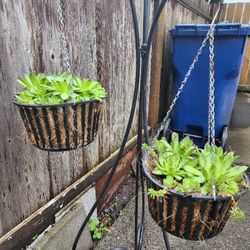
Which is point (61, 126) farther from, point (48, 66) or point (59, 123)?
point (48, 66)

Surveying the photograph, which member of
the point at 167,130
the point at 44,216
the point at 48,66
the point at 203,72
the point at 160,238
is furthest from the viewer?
the point at 167,130

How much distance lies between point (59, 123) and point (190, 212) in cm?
53

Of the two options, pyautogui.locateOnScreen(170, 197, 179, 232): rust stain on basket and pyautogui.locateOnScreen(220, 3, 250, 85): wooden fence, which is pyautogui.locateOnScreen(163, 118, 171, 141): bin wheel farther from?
pyautogui.locateOnScreen(220, 3, 250, 85): wooden fence

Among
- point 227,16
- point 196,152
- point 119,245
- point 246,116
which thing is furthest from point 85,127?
point 227,16

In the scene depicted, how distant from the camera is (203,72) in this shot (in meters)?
2.34

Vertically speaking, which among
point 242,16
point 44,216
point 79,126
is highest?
point 242,16

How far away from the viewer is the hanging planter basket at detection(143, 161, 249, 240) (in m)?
0.81

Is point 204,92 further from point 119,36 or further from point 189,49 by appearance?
point 119,36

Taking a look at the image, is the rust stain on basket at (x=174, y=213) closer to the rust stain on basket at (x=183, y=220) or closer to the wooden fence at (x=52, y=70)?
the rust stain on basket at (x=183, y=220)

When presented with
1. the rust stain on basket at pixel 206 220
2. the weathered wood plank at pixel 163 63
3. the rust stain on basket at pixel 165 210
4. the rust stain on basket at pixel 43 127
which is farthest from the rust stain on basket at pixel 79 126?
the weathered wood plank at pixel 163 63

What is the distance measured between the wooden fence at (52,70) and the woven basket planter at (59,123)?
0.27 meters

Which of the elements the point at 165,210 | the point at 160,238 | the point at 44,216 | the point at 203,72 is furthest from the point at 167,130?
the point at 165,210

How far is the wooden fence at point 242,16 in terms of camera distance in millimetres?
5547

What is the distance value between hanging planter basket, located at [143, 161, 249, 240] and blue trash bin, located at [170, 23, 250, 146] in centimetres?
161
